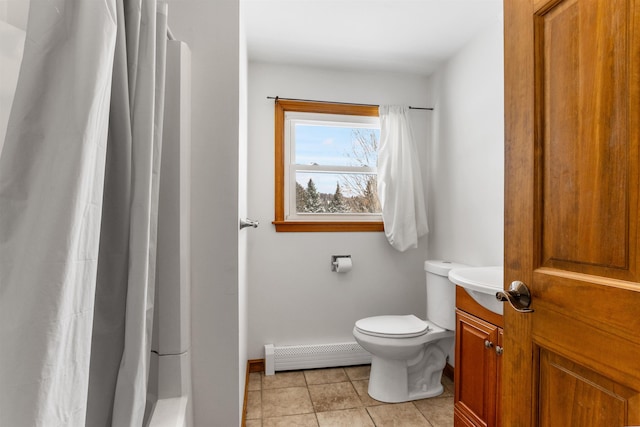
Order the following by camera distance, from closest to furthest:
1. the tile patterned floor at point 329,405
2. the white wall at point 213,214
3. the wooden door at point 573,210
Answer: the wooden door at point 573,210 < the white wall at point 213,214 < the tile patterned floor at point 329,405

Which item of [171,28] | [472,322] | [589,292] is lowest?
[472,322]

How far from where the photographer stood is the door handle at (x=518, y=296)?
864 millimetres

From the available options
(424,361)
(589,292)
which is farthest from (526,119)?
(424,361)

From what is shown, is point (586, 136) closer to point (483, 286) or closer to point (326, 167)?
point (483, 286)

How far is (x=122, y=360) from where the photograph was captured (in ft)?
2.52

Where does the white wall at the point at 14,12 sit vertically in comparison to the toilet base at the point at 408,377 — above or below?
above

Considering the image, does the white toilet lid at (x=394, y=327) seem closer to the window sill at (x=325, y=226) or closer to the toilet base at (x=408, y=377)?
the toilet base at (x=408, y=377)

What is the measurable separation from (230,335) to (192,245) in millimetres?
349

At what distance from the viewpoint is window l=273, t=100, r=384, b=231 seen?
258 cm

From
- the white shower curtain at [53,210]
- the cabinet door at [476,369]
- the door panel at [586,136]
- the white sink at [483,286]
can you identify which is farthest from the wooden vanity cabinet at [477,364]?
the white shower curtain at [53,210]

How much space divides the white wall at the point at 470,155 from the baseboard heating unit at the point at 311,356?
3.18 feet

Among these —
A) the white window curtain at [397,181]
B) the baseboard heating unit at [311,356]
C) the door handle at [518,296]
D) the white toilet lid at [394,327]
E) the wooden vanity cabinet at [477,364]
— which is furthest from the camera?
the white window curtain at [397,181]

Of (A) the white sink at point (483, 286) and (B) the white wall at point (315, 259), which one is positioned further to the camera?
(B) the white wall at point (315, 259)

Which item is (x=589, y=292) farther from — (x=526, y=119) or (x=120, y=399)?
(x=120, y=399)
